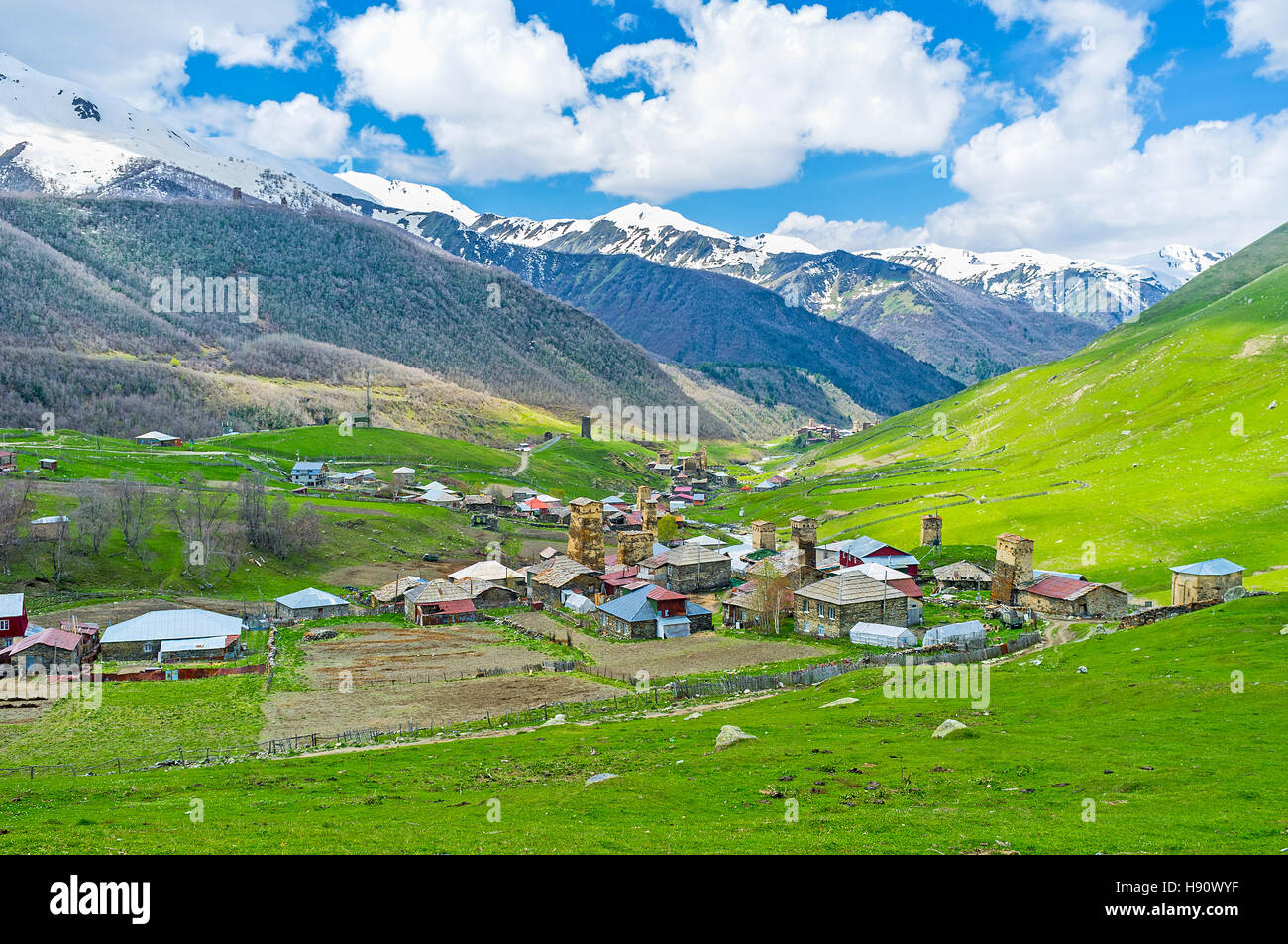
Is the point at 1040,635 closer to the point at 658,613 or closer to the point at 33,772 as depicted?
the point at 658,613

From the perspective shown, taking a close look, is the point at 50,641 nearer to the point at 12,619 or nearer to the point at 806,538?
the point at 12,619

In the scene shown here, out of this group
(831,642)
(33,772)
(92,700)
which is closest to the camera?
(33,772)

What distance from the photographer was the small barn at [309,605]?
83438 mm

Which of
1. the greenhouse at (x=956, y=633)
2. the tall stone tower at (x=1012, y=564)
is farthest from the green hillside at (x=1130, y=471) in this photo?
the greenhouse at (x=956, y=633)

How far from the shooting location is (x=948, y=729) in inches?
1433

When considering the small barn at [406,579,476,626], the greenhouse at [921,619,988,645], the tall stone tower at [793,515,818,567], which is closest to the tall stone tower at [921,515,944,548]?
the tall stone tower at [793,515,818,567]

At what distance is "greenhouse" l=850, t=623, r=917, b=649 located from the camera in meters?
67.5

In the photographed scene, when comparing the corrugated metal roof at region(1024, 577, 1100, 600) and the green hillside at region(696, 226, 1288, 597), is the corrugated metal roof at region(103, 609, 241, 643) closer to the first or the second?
the corrugated metal roof at region(1024, 577, 1100, 600)

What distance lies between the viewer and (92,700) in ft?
178

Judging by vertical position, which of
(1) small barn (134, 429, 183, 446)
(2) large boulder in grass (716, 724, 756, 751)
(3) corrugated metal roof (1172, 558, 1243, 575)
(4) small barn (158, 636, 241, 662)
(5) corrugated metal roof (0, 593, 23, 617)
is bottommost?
(4) small barn (158, 636, 241, 662)

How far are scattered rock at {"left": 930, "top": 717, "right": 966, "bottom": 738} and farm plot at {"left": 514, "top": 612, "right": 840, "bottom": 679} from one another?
27837mm
